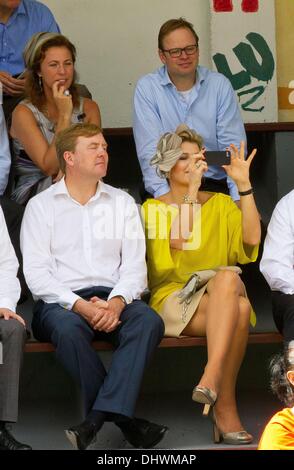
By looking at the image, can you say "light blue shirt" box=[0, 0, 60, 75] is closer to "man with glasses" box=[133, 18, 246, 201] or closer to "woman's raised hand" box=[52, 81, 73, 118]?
"woman's raised hand" box=[52, 81, 73, 118]

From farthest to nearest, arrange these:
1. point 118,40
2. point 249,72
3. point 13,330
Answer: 1. point 118,40
2. point 249,72
3. point 13,330

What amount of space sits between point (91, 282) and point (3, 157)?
934 mm

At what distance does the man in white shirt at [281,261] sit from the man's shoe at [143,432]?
619 mm

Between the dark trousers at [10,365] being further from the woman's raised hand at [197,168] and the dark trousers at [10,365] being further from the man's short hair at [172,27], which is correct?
the man's short hair at [172,27]

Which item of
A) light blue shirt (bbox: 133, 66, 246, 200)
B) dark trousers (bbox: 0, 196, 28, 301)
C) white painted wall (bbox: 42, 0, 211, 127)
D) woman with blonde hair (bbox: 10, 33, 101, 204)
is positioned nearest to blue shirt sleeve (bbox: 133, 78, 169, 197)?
light blue shirt (bbox: 133, 66, 246, 200)

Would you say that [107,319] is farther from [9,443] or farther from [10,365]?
[9,443]

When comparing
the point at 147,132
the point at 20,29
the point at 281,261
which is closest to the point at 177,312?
the point at 281,261

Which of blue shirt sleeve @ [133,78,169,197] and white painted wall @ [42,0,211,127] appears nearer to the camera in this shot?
blue shirt sleeve @ [133,78,169,197]

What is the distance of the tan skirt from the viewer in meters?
4.77

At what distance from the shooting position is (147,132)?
5.59 m

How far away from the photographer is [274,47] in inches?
259

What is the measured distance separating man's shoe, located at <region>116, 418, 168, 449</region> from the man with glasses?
1377 millimetres

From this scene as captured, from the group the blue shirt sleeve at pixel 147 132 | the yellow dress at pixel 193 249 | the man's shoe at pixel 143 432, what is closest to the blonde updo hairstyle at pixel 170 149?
the yellow dress at pixel 193 249
